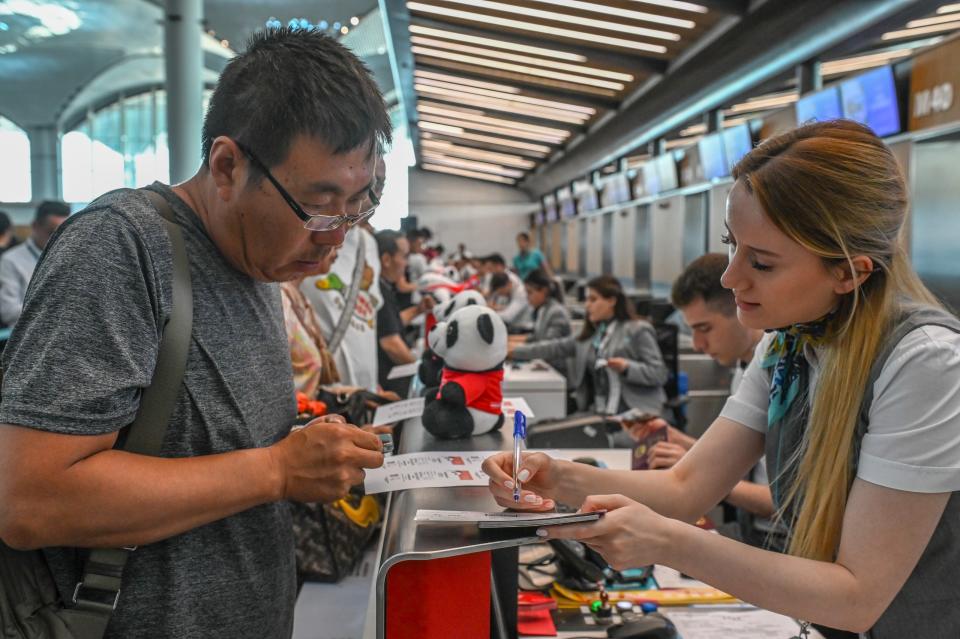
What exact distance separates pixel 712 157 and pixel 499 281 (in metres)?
2.82

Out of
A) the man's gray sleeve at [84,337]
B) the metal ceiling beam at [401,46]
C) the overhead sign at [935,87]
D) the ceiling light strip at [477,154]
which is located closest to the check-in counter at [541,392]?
the overhead sign at [935,87]

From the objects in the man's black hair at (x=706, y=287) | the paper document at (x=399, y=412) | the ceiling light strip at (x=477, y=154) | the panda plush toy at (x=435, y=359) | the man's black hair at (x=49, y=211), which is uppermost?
the ceiling light strip at (x=477, y=154)

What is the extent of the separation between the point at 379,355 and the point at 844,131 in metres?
3.25

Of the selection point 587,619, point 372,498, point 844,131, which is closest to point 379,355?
point 372,498

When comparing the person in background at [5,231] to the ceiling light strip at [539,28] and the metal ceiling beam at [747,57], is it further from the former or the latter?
the metal ceiling beam at [747,57]

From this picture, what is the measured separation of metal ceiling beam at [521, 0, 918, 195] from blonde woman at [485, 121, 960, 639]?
4311mm

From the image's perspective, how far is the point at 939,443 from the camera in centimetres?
112

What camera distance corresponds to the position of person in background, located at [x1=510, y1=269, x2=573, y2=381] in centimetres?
657

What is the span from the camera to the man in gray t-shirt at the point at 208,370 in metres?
0.91

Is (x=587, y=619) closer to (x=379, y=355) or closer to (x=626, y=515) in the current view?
(x=626, y=515)

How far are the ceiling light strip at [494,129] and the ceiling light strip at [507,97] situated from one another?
2.94 meters

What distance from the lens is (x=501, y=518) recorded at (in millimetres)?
1113

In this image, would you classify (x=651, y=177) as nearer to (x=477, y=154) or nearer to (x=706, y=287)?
(x=706, y=287)

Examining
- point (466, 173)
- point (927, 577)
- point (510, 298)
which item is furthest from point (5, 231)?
point (466, 173)
